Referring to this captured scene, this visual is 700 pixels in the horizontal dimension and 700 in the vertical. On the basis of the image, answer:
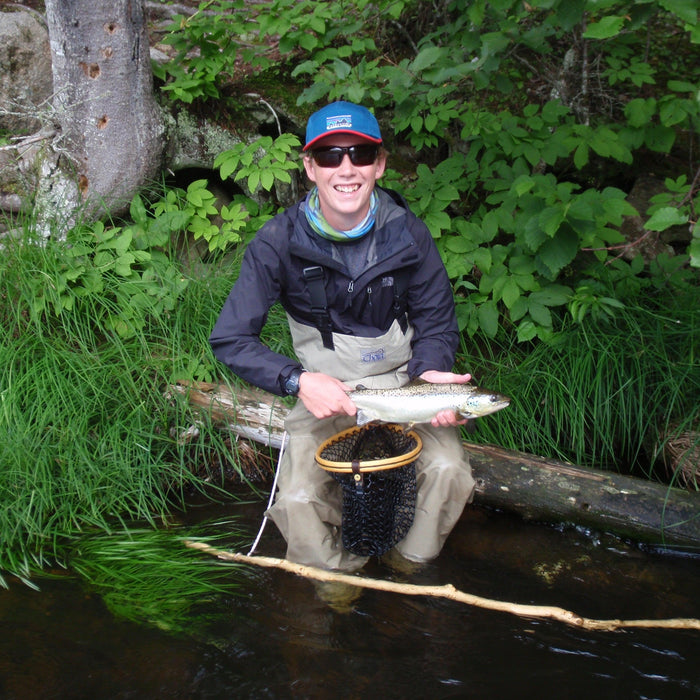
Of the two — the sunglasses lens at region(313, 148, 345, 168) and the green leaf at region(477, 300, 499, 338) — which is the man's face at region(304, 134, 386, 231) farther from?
the green leaf at region(477, 300, 499, 338)

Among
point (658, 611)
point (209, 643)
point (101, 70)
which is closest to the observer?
point (209, 643)

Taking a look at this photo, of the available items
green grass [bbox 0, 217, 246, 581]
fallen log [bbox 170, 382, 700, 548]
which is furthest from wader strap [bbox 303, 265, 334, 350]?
green grass [bbox 0, 217, 246, 581]

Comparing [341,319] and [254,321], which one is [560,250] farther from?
[254,321]

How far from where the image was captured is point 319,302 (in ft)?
11.4

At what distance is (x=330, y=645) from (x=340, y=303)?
1.65 m

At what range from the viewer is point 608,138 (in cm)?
450

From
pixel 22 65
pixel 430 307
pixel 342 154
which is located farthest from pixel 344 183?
pixel 22 65

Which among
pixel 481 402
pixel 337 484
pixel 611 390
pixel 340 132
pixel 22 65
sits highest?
A: pixel 22 65

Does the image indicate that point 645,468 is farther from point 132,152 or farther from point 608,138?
point 132,152

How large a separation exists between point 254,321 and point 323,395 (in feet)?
1.83

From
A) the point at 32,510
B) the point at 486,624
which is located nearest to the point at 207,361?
the point at 32,510

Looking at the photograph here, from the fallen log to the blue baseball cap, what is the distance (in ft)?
6.40

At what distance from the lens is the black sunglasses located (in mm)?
3328

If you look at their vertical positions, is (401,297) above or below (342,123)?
below
